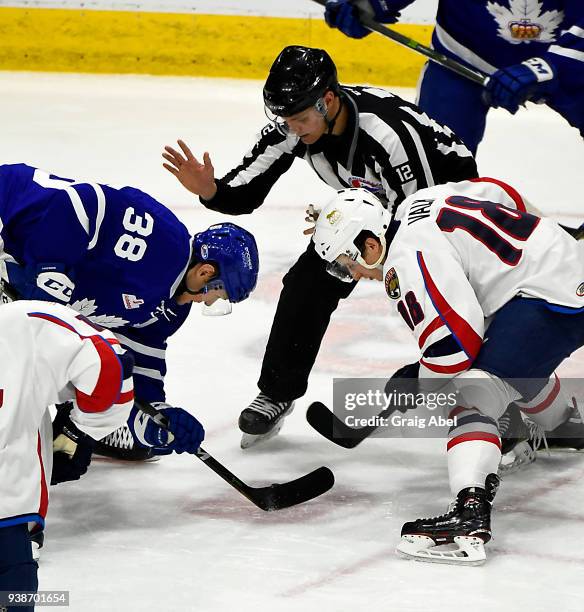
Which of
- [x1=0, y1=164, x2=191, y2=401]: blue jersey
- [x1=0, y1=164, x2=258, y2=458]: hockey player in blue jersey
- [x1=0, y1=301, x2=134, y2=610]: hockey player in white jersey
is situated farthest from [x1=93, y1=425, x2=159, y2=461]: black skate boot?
[x1=0, y1=301, x2=134, y2=610]: hockey player in white jersey

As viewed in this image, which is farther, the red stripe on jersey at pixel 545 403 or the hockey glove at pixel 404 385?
the red stripe on jersey at pixel 545 403

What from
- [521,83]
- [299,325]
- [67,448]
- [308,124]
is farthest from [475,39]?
[67,448]

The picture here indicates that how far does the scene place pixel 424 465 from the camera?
322cm

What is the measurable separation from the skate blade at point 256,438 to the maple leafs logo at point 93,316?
45 centimetres

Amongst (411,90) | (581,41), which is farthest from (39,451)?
(411,90)

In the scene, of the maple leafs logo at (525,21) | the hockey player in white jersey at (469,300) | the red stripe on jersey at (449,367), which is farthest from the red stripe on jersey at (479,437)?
the maple leafs logo at (525,21)

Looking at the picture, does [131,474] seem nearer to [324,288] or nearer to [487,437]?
[324,288]

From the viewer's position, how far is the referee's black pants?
3.34 meters

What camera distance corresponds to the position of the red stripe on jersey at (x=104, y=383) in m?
2.16

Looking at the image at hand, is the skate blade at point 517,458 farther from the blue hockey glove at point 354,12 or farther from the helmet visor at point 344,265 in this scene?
the blue hockey glove at point 354,12

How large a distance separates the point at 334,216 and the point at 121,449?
78 cm

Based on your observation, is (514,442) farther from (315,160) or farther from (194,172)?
(194,172)

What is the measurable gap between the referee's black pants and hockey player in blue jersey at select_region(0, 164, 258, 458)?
311mm

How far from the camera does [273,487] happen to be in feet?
9.73
